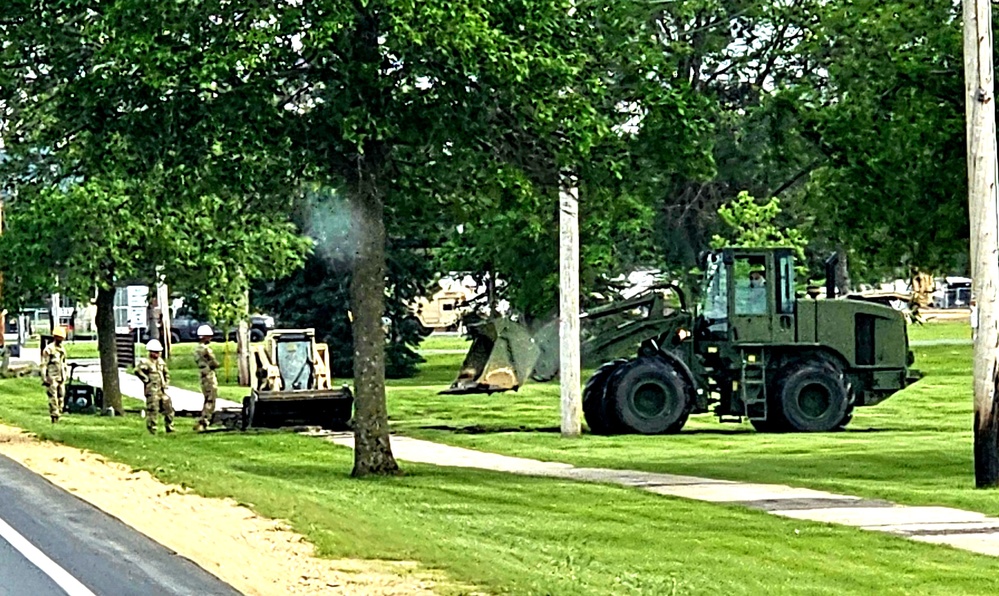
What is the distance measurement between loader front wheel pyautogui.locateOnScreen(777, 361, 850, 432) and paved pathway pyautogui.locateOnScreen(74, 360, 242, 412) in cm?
1175

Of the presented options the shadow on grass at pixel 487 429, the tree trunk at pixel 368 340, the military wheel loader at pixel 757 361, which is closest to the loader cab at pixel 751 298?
the military wheel loader at pixel 757 361

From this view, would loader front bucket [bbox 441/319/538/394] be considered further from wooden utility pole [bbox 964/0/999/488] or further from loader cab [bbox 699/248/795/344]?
wooden utility pole [bbox 964/0/999/488]

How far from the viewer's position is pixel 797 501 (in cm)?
2119

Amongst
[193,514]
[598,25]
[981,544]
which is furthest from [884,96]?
[193,514]

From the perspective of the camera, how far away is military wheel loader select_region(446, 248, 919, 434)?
32.9m

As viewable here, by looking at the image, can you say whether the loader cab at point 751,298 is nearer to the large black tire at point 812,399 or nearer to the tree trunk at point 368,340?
the large black tire at point 812,399

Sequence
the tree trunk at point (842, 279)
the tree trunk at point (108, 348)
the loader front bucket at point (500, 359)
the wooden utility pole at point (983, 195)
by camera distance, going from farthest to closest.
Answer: the tree trunk at point (842, 279)
the loader front bucket at point (500, 359)
the tree trunk at point (108, 348)
the wooden utility pole at point (983, 195)

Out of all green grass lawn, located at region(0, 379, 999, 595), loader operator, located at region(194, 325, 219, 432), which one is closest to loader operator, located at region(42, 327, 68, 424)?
loader operator, located at region(194, 325, 219, 432)

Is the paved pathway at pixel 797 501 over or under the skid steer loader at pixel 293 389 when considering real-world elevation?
under

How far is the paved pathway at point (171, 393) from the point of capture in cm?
4389

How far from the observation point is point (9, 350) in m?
64.9

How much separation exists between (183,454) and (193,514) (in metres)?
9.39

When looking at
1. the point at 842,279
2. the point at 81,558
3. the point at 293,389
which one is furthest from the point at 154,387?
the point at 842,279

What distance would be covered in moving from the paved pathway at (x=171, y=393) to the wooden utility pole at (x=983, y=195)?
1924 centimetres
